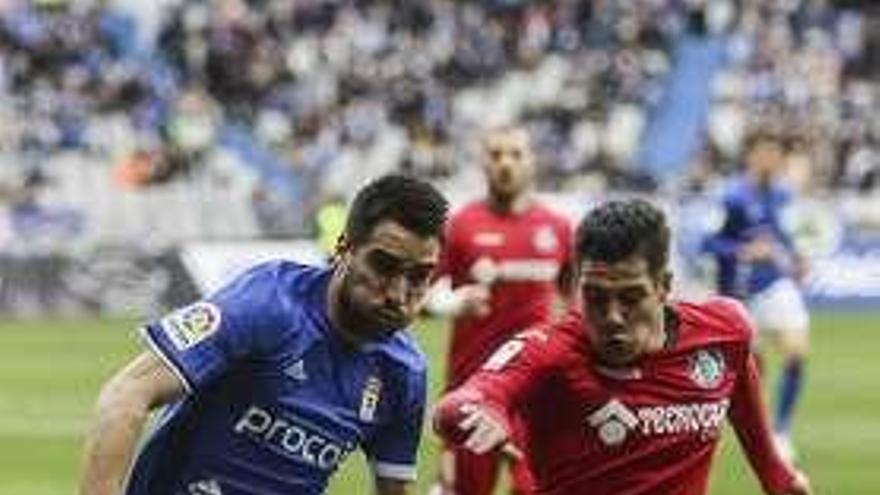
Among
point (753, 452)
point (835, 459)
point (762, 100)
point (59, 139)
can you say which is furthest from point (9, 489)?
point (762, 100)

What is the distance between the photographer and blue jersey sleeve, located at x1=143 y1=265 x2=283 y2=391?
18.7 ft

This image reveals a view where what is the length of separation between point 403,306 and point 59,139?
27009 millimetres

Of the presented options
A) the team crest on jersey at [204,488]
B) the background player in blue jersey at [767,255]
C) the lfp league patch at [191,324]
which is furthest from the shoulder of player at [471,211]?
the lfp league patch at [191,324]

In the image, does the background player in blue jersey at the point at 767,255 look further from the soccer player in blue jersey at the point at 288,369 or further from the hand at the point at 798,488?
the soccer player in blue jersey at the point at 288,369

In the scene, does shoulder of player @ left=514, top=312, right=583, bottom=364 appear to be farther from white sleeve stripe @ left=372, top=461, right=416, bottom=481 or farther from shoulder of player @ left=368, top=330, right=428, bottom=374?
white sleeve stripe @ left=372, top=461, right=416, bottom=481

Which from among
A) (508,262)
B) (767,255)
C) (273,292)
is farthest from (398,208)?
(767,255)

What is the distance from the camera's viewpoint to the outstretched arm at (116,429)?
543 cm

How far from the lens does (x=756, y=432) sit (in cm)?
670

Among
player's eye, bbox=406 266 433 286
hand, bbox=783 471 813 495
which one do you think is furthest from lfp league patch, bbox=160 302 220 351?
hand, bbox=783 471 813 495

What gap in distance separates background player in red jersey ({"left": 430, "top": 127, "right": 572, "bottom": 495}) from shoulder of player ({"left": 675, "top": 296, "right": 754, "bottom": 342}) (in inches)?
222

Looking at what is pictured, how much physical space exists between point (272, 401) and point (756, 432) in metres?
1.51

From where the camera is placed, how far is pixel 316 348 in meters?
6.00

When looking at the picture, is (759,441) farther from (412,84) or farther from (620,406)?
(412,84)

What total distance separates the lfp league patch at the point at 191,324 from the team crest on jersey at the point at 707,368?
1.38 m
